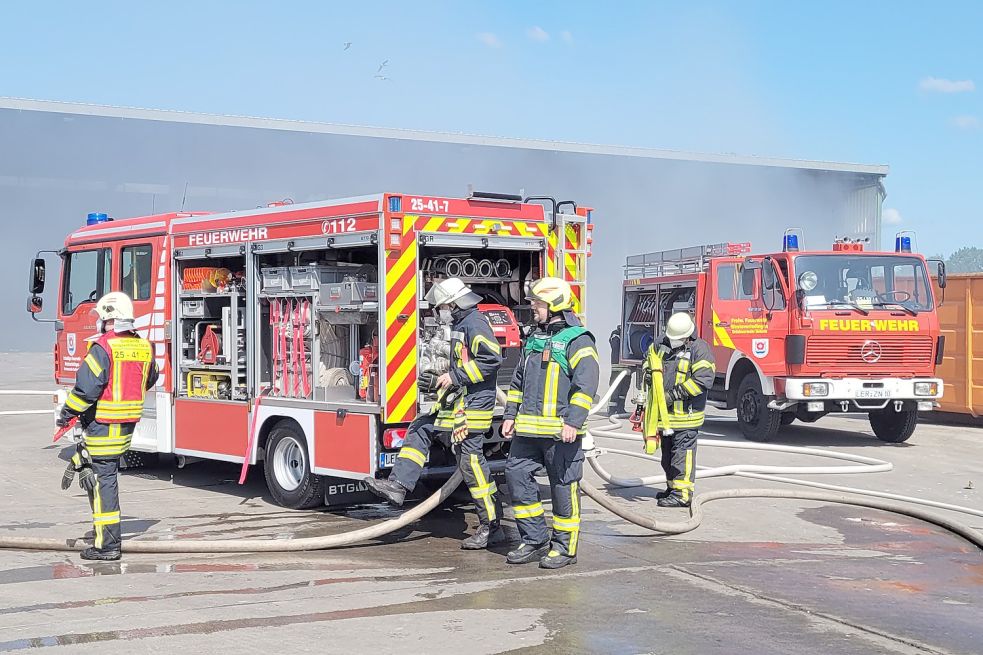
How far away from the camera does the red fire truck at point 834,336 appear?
490 inches

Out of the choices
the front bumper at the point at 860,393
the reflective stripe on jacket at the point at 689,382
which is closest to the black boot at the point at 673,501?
the reflective stripe on jacket at the point at 689,382

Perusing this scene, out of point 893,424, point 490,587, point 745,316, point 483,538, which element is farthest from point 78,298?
point 893,424

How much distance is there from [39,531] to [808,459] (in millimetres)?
7744

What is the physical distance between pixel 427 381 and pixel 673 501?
2.41 m

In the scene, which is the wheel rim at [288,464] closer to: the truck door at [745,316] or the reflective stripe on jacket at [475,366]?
the reflective stripe on jacket at [475,366]

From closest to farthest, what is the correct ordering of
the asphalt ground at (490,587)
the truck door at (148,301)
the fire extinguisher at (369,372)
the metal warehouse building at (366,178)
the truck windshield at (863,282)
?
1. the asphalt ground at (490,587)
2. the fire extinguisher at (369,372)
3. the truck door at (148,301)
4. the truck windshield at (863,282)
5. the metal warehouse building at (366,178)

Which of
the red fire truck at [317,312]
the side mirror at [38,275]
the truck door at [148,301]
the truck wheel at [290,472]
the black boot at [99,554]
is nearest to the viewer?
the black boot at [99,554]

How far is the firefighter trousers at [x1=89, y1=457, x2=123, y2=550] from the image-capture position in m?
6.53

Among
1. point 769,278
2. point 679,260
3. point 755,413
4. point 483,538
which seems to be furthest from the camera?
point 679,260

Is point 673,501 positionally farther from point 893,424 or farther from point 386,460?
point 893,424

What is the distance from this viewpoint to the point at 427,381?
764 cm

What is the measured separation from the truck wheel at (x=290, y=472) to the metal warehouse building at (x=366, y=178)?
16.1 metres

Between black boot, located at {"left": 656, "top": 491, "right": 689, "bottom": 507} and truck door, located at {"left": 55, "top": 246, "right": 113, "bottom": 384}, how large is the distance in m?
5.79

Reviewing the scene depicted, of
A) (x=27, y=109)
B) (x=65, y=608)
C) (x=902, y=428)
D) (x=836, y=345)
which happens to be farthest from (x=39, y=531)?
(x=27, y=109)
